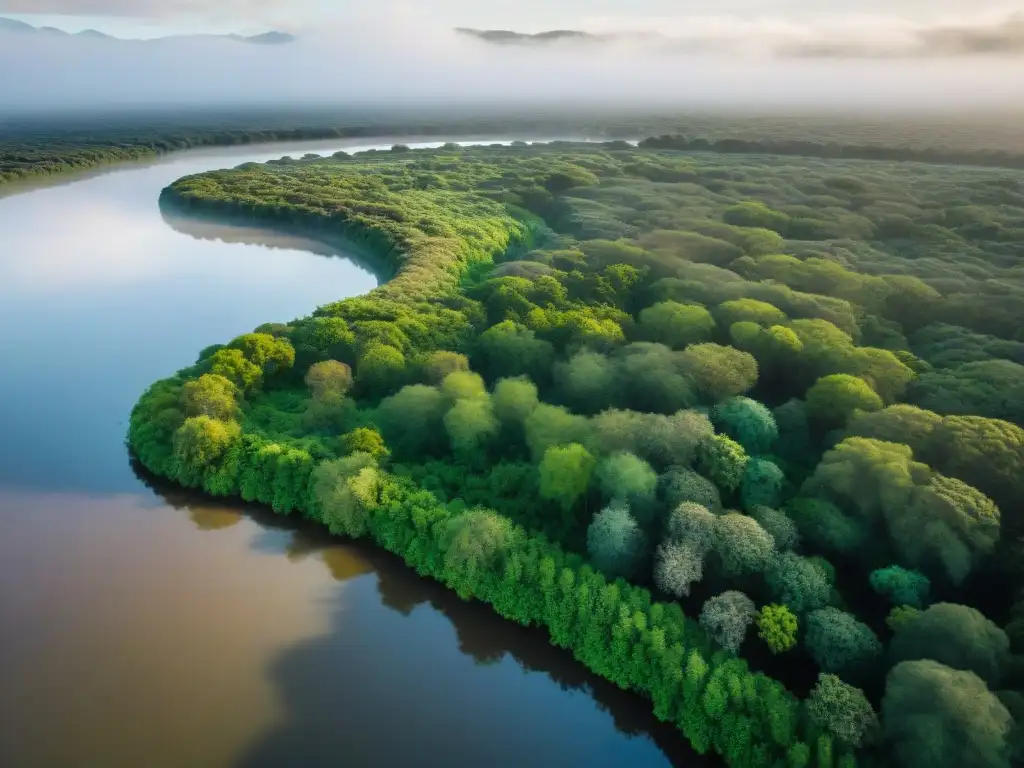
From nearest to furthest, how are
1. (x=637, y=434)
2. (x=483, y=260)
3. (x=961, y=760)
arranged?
(x=961, y=760), (x=637, y=434), (x=483, y=260)

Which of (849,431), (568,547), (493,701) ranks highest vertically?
(849,431)

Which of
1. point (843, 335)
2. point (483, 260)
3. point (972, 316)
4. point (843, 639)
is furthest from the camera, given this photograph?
point (483, 260)

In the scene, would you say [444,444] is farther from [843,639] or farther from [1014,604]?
[1014,604]

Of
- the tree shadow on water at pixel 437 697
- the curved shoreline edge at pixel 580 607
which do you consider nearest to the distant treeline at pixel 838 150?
the curved shoreline edge at pixel 580 607

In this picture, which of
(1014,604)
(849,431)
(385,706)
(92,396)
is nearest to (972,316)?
(849,431)

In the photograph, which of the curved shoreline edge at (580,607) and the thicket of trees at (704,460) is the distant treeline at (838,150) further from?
the curved shoreline edge at (580,607)

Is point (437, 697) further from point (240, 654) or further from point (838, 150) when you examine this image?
point (838, 150)
